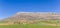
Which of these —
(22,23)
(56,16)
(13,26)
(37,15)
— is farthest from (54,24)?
(13,26)

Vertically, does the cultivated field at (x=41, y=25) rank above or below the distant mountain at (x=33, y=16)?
below

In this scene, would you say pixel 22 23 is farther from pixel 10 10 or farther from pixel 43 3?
pixel 43 3

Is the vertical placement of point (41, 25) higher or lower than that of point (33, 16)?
lower

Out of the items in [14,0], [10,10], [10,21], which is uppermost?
[14,0]

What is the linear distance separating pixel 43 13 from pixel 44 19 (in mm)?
77

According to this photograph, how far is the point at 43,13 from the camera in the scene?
1.17 metres

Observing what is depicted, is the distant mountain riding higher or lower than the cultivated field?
higher

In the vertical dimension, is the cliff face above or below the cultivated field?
above

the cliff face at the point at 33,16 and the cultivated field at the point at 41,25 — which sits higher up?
the cliff face at the point at 33,16

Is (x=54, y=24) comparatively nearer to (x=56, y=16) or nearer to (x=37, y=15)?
(x=56, y=16)

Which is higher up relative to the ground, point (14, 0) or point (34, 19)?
point (14, 0)

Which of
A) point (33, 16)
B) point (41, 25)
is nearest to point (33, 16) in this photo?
point (33, 16)

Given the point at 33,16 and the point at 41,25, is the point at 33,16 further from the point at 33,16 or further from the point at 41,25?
the point at 41,25

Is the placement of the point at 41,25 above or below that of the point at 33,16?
below
